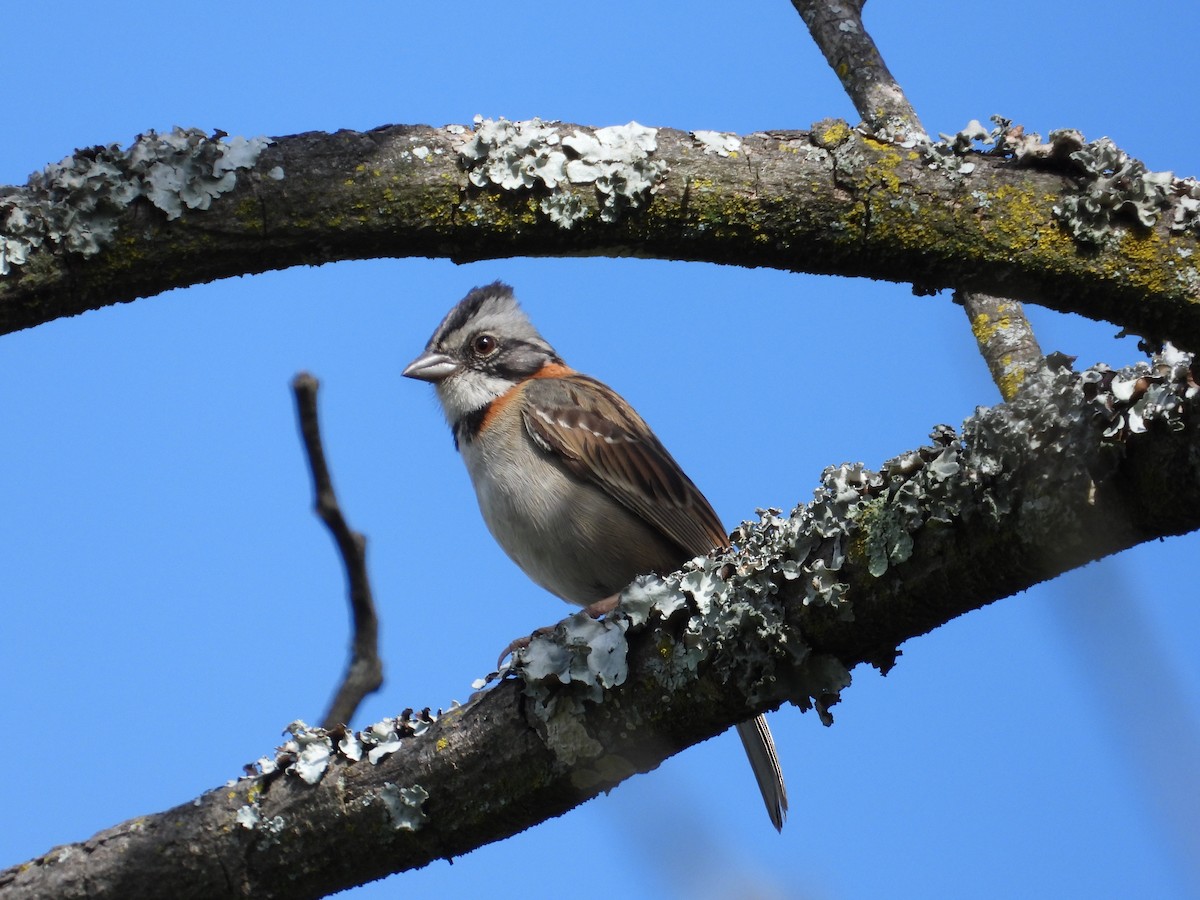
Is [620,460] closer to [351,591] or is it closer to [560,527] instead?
[560,527]

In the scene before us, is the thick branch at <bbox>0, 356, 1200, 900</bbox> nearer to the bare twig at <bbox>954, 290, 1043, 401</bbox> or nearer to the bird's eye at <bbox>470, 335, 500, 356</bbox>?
the bare twig at <bbox>954, 290, 1043, 401</bbox>

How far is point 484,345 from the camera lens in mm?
6469

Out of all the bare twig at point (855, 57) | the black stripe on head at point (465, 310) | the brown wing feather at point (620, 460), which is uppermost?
the black stripe on head at point (465, 310)

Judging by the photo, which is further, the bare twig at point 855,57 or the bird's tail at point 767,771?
the bird's tail at point 767,771

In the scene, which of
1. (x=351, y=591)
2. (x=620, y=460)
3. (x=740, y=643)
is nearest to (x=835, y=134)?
(x=740, y=643)

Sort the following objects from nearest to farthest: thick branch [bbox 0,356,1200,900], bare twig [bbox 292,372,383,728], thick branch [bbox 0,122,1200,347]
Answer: thick branch [bbox 0,356,1200,900], thick branch [bbox 0,122,1200,347], bare twig [bbox 292,372,383,728]

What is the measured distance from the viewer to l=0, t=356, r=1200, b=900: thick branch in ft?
7.66

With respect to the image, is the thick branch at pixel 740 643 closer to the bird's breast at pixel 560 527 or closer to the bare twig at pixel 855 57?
the bird's breast at pixel 560 527

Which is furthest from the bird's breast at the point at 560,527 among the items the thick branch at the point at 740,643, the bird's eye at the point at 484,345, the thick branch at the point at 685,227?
the thick branch at the point at 685,227

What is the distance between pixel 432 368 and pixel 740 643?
3.79 m

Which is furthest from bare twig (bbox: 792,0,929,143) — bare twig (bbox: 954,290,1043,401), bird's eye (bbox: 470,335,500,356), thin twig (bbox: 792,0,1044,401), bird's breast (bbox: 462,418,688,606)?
bird's eye (bbox: 470,335,500,356)

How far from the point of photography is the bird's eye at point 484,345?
6445 mm

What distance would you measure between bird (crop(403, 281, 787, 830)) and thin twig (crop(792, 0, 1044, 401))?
1.40m

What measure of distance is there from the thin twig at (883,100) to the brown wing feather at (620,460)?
158 cm
